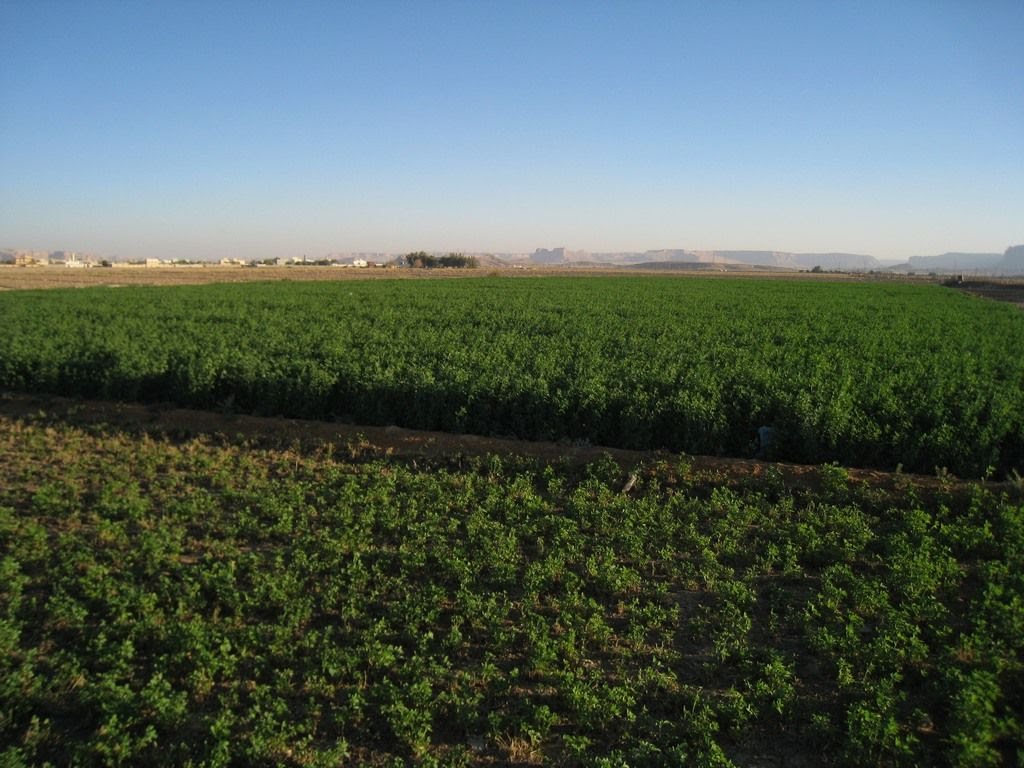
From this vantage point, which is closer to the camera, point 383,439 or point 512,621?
point 512,621

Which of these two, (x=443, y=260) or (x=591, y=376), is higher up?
(x=443, y=260)

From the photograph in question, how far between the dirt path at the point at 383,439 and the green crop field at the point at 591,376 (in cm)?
52

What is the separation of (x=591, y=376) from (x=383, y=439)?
3.88 metres

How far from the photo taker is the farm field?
4328 mm

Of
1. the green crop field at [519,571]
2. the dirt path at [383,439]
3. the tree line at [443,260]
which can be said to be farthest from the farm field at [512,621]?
the tree line at [443,260]

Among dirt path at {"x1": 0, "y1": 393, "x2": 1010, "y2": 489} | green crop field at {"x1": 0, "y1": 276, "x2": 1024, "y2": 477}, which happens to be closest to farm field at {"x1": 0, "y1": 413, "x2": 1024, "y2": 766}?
dirt path at {"x1": 0, "y1": 393, "x2": 1010, "y2": 489}

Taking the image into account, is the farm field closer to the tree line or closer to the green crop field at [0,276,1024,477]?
the green crop field at [0,276,1024,477]

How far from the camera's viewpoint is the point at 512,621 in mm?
5711

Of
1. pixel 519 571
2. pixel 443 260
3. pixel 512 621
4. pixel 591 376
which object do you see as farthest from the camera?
pixel 443 260

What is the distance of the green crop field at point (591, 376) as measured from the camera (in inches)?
376

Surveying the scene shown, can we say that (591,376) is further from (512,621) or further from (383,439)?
(512,621)

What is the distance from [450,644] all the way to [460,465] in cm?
445

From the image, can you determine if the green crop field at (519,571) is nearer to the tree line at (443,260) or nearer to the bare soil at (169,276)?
the bare soil at (169,276)

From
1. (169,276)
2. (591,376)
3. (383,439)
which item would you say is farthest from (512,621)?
(169,276)
